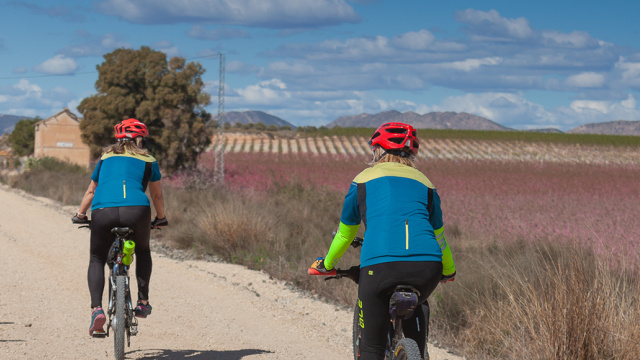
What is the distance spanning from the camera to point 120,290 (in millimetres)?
5844

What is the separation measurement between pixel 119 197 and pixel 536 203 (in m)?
15.2

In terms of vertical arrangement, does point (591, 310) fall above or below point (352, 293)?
above

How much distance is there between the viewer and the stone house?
52362 mm

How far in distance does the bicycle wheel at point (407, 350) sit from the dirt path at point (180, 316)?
2.99 meters

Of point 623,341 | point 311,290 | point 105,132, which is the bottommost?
point 311,290

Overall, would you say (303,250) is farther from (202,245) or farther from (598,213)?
(598,213)

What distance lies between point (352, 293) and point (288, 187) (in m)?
10.6

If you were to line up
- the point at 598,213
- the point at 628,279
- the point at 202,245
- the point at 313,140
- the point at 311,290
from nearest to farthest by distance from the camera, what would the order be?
the point at 628,279 → the point at 311,290 → the point at 202,245 → the point at 598,213 → the point at 313,140

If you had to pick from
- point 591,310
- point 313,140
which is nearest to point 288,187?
point 591,310

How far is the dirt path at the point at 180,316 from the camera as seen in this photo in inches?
270

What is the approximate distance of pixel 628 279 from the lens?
26.6 feet

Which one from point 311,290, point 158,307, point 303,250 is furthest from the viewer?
point 303,250

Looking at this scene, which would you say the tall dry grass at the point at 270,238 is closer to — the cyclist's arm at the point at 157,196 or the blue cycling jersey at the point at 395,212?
the cyclist's arm at the point at 157,196

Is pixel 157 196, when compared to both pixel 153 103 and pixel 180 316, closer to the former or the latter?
pixel 180 316
